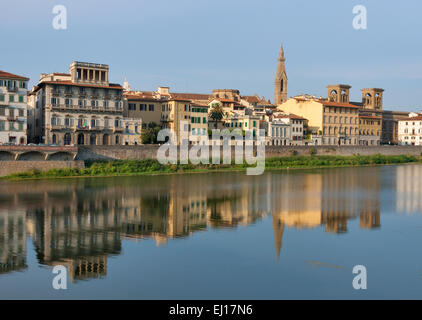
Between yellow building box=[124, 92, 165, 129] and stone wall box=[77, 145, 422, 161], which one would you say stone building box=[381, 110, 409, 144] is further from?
yellow building box=[124, 92, 165, 129]

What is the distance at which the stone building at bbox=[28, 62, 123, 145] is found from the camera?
63.1 meters

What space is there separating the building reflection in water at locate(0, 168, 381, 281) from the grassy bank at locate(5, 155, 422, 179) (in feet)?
12.3

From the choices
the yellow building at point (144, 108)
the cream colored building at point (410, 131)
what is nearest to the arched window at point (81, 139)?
the yellow building at point (144, 108)

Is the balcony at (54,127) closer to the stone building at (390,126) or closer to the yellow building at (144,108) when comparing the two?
the yellow building at (144,108)

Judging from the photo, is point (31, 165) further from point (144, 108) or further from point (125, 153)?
point (144, 108)

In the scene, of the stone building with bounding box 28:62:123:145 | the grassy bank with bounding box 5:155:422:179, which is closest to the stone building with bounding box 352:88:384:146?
the grassy bank with bounding box 5:155:422:179

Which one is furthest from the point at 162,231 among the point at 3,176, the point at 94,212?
the point at 3,176

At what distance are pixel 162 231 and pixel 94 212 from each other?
748 cm

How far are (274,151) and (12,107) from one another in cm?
3862

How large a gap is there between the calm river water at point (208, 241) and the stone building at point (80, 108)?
60.2 ft

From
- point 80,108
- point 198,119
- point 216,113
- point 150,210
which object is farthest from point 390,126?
point 150,210

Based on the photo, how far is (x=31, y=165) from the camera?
176 ft
